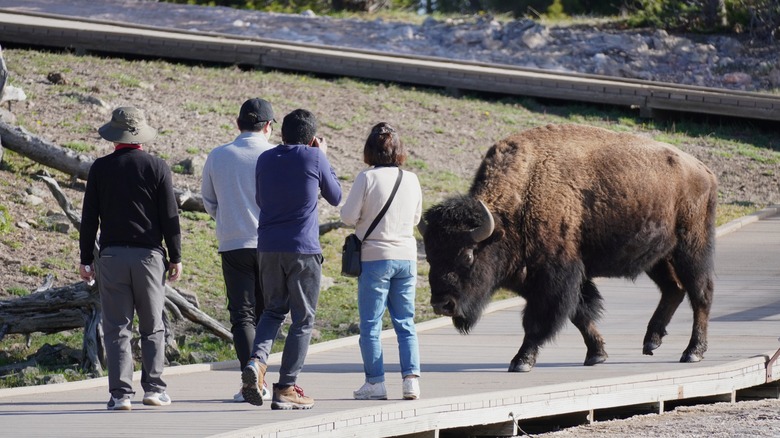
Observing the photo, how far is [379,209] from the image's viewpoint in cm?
841

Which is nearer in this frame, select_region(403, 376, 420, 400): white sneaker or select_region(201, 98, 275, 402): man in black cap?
select_region(403, 376, 420, 400): white sneaker

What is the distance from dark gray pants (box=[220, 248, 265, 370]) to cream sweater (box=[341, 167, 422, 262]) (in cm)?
75

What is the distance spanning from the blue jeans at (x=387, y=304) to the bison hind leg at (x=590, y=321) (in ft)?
8.28

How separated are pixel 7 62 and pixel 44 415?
1408 centimetres

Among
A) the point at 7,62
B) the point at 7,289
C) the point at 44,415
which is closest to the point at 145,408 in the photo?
the point at 44,415

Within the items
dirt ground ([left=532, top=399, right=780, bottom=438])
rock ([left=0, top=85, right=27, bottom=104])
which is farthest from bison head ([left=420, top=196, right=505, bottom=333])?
rock ([left=0, top=85, right=27, bottom=104])

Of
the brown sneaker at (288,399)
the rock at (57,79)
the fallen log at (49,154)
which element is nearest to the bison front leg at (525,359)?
the brown sneaker at (288,399)

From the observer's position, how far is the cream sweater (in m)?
8.41

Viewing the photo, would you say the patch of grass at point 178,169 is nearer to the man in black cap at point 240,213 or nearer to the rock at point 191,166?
the rock at point 191,166

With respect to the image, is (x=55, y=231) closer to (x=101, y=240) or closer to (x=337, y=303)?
(x=337, y=303)

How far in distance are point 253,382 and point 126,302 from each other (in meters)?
0.96

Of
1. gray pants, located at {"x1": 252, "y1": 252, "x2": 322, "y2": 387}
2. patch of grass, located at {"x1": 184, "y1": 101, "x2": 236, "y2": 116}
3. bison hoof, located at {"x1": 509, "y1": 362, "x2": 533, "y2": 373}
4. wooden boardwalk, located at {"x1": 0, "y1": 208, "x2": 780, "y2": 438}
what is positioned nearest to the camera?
wooden boardwalk, located at {"x1": 0, "y1": 208, "x2": 780, "y2": 438}

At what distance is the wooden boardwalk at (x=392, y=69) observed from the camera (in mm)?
23531

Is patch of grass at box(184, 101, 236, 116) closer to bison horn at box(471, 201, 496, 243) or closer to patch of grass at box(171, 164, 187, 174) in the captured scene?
patch of grass at box(171, 164, 187, 174)
